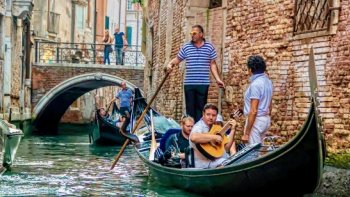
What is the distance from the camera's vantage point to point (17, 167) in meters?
10.2

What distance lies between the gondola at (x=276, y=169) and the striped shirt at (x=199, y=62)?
1.46 m

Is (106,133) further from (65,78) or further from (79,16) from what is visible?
(79,16)

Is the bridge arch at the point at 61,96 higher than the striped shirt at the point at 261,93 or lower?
lower

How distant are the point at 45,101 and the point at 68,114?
5.78m

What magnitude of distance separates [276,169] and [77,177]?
3.59 metres

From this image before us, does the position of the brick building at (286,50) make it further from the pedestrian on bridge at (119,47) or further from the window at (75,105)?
the window at (75,105)

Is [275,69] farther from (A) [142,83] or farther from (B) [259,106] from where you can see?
(A) [142,83]

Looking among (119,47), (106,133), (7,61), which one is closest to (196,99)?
(106,133)

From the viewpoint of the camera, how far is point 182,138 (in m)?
7.72

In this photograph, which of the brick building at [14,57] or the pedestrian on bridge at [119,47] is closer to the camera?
the brick building at [14,57]

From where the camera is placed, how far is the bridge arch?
21.8m

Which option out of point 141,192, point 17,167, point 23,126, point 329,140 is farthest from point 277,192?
point 23,126

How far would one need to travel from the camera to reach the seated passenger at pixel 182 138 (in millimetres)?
7461

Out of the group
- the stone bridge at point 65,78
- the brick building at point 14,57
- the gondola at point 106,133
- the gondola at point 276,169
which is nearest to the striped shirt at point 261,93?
the gondola at point 276,169
